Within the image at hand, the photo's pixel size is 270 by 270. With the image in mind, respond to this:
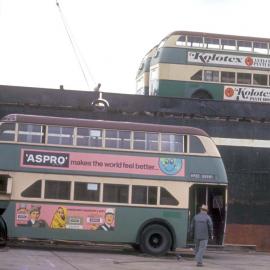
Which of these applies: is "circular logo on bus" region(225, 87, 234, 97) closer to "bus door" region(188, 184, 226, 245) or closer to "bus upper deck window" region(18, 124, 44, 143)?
"bus door" region(188, 184, 226, 245)

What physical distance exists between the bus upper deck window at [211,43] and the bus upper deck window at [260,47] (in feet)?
5.66

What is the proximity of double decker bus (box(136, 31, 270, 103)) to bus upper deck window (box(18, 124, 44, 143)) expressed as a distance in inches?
453

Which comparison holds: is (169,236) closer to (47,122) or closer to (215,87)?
(47,122)

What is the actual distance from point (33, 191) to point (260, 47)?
15154 mm

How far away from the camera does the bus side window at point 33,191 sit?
18.0 metres

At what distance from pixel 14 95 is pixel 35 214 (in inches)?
309

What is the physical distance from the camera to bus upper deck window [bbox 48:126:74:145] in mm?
18297

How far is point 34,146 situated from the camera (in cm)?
1819

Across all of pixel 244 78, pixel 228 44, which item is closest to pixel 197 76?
pixel 228 44

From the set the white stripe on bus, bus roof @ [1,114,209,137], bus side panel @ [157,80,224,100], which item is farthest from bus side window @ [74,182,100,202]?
bus side panel @ [157,80,224,100]

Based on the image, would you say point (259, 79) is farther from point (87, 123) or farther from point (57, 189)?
point (57, 189)

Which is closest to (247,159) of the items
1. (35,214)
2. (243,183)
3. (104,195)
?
(243,183)

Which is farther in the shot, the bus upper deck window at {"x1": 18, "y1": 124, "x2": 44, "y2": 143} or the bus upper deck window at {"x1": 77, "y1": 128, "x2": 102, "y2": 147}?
the bus upper deck window at {"x1": 77, "y1": 128, "x2": 102, "y2": 147}

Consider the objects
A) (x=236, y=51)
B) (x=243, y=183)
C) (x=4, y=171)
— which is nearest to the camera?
(x=4, y=171)
